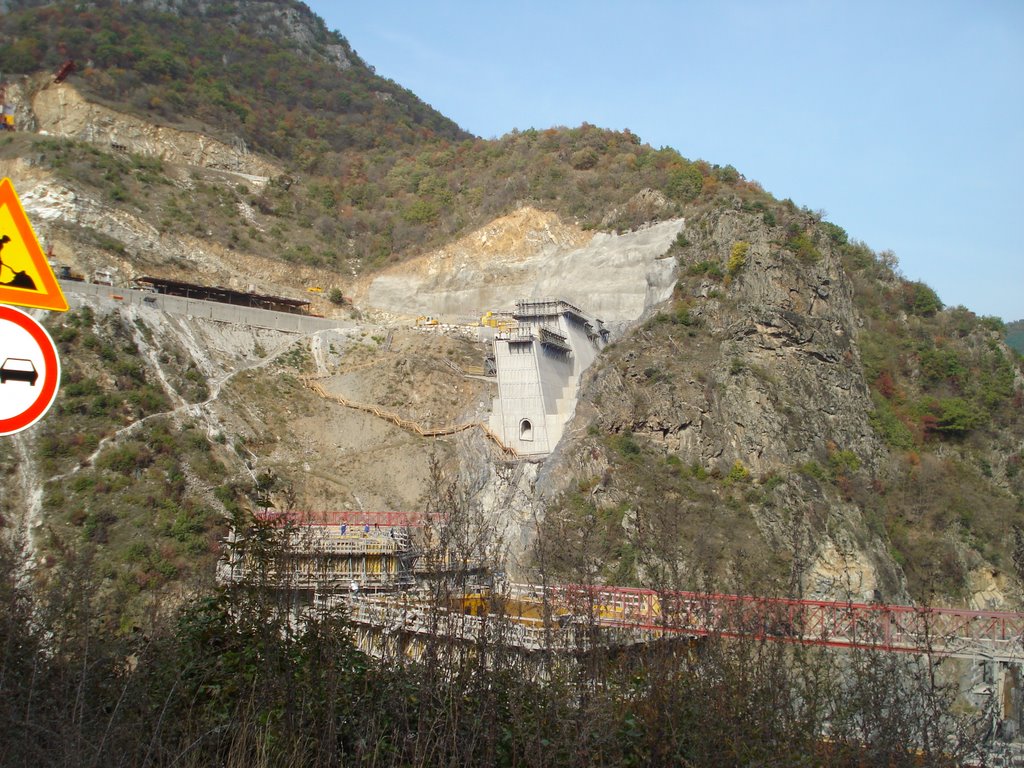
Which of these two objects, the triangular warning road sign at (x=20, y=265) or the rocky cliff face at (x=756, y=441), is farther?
the rocky cliff face at (x=756, y=441)

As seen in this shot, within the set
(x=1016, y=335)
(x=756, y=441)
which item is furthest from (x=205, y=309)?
(x=1016, y=335)

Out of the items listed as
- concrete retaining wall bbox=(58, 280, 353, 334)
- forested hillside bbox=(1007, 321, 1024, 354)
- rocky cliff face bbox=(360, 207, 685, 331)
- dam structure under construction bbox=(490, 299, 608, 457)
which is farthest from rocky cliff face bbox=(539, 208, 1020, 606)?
forested hillside bbox=(1007, 321, 1024, 354)

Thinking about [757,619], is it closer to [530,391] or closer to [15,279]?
[15,279]

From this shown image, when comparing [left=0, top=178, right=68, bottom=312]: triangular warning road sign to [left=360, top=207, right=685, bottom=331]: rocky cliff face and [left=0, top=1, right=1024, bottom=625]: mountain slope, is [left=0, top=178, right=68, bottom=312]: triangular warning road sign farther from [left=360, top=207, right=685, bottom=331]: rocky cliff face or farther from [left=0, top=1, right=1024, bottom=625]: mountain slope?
[left=360, top=207, right=685, bottom=331]: rocky cliff face

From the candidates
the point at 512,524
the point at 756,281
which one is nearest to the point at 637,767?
the point at 512,524

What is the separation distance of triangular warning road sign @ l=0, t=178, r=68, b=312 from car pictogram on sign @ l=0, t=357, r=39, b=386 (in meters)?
0.31

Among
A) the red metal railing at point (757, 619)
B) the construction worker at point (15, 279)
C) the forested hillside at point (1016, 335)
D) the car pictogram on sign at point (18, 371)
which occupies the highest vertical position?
the forested hillside at point (1016, 335)

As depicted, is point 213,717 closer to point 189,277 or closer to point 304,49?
point 189,277

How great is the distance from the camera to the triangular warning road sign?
4762mm

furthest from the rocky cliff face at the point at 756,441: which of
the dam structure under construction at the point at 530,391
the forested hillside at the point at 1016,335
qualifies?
the forested hillside at the point at 1016,335

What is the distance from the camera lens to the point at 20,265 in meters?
4.82

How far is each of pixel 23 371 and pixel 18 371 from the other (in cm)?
3

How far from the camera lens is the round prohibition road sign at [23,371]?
15.1 ft

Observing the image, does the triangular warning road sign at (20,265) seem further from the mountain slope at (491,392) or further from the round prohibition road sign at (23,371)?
the mountain slope at (491,392)
